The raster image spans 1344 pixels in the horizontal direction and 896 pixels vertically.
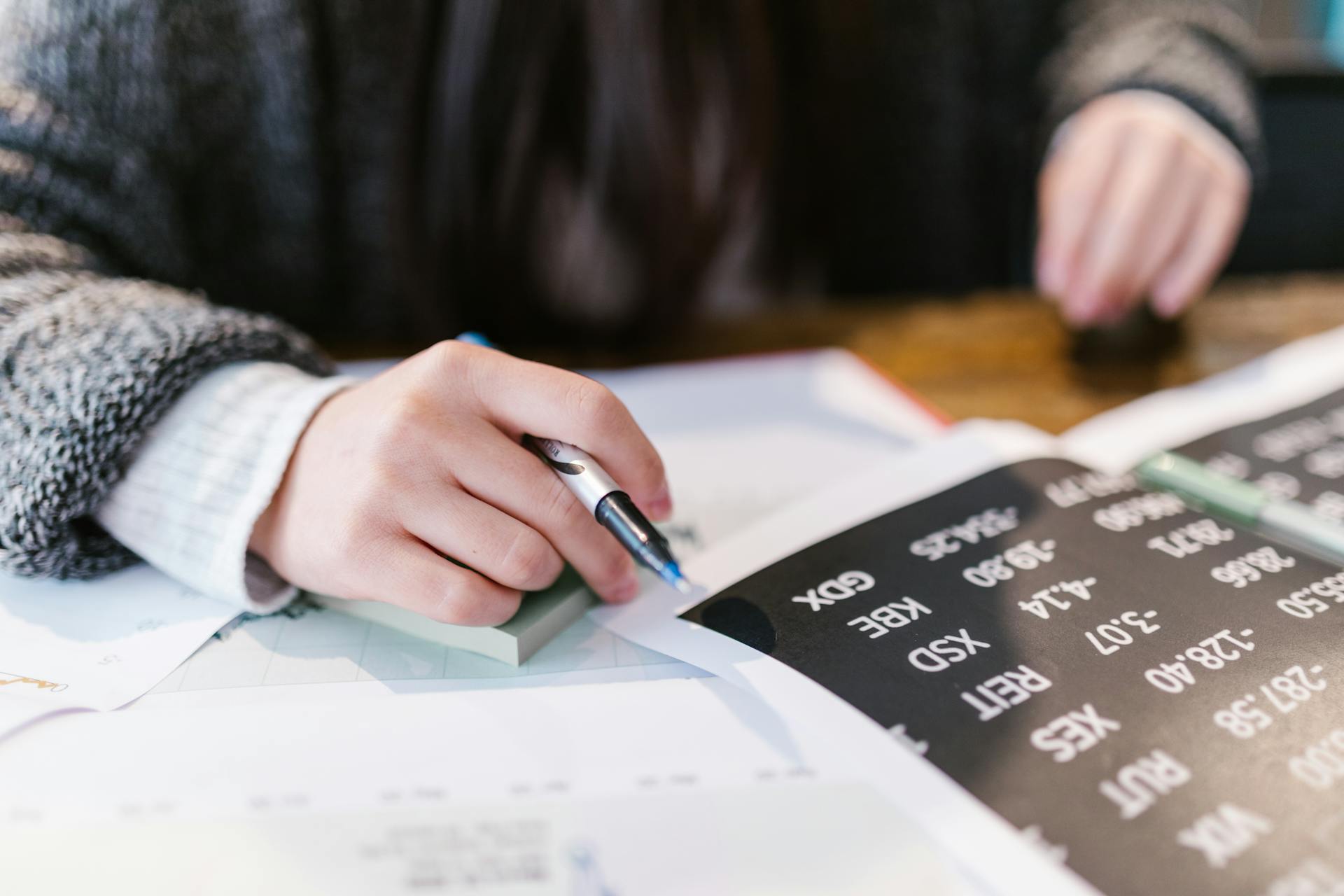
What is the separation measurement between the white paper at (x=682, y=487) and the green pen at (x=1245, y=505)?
0.11 m

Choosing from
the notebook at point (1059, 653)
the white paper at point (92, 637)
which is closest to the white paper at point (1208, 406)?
the notebook at point (1059, 653)

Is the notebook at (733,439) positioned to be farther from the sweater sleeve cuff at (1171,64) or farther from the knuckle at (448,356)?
the sweater sleeve cuff at (1171,64)

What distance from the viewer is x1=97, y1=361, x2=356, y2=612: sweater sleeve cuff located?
0.33 metres

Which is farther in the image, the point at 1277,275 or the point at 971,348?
the point at 1277,275

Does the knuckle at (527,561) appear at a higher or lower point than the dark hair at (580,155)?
lower

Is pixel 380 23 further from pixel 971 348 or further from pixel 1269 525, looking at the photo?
pixel 1269 525

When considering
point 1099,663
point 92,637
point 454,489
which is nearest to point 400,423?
point 454,489

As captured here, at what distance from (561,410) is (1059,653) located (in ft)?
0.63

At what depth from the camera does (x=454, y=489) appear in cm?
31

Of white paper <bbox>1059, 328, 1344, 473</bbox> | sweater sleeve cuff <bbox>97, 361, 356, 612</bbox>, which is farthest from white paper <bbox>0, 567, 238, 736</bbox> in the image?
white paper <bbox>1059, 328, 1344, 473</bbox>

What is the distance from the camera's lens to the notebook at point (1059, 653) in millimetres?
234

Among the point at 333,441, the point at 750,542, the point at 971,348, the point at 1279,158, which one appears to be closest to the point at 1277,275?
the point at 1279,158

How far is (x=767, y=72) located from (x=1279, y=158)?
504 mm

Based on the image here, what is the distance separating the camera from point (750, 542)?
14.5 inches
